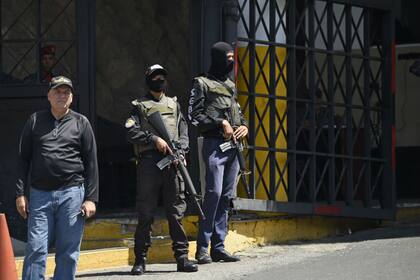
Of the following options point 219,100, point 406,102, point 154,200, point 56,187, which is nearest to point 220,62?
point 219,100

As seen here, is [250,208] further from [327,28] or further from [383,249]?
[327,28]

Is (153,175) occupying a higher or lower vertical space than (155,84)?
lower

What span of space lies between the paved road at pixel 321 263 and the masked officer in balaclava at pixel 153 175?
0.25m

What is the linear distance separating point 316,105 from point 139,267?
365 cm

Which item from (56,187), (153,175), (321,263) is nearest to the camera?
(56,187)

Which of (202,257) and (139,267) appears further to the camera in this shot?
(202,257)

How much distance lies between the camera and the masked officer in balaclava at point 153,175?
36.0ft

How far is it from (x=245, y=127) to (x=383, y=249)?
188cm

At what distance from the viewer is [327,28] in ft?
44.8

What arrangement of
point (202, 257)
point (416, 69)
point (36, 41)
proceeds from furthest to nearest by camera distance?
point (416, 69) → point (36, 41) → point (202, 257)

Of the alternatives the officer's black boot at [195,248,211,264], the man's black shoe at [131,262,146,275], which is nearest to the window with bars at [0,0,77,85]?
the officer's black boot at [195,248,211,264]

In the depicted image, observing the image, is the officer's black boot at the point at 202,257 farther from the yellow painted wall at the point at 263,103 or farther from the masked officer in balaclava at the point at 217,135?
the yellow painted wall at the point at 263,103

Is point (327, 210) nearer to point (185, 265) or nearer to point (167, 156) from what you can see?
point (185, 265)

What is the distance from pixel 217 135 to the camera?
11.6 m
